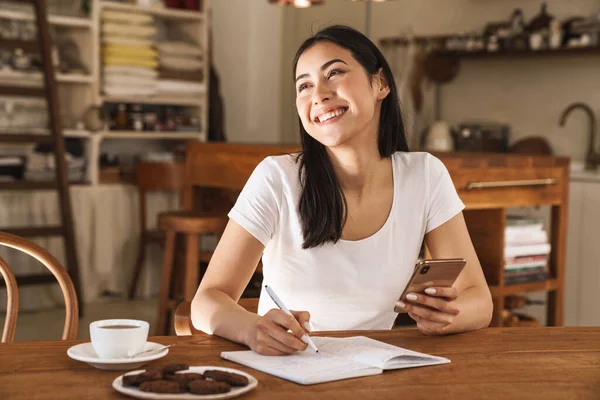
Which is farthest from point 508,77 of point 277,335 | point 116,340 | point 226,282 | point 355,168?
point 116,340

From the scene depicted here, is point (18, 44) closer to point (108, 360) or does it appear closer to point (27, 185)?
point (27, 185)

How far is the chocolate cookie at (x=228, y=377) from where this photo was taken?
1.13 m

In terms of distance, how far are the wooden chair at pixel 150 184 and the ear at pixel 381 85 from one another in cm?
342

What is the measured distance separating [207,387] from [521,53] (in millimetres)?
4645

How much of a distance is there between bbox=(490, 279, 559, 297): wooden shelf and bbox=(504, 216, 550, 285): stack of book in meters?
0.02

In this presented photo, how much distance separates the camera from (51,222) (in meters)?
5.11

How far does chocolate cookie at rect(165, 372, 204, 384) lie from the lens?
44.3 inches

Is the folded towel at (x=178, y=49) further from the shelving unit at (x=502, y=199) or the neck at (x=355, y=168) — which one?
the neck at (x=355, y=168)

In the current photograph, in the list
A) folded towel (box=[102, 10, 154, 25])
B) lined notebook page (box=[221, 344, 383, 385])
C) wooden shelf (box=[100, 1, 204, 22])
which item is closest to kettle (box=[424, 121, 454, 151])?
wooden shelf (box=[100, 1, 204, 22])

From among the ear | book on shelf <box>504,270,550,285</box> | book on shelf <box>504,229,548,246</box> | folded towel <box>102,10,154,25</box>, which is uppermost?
folded towel <box>102,10,154,25</box>

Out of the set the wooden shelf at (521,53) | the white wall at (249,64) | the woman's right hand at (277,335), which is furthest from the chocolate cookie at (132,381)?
the white wall at (249,64)

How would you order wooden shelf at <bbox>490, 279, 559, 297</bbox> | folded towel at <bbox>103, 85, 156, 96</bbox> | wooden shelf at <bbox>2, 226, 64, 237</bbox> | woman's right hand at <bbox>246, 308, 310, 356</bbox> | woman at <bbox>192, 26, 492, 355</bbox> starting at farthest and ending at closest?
folded towel at <bbox>103, 85, 156, 96</bbox> → wooden shelf at <bbox>2, 226, 64, 237</bbox> → wooden shelf at <bbox>490, 279, 559, 297</bbox> → woman at <bbox>192, 26, 492, 355</bbox> → woman's right hand at <bbox>246, 308, 310, 356</bbox>

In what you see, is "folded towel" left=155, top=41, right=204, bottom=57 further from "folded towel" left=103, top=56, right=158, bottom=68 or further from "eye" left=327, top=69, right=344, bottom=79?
"eye" left=327, top=69, right=344, bottom=79

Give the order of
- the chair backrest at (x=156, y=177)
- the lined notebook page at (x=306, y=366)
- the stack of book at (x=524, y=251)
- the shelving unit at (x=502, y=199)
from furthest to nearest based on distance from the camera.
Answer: the chair backrest at (x=156, y=177)
the stack of book at (x=524, y=251)
the shelving unit at (x=502, y=199)
the lined notebook page at (x=306, y=366)
